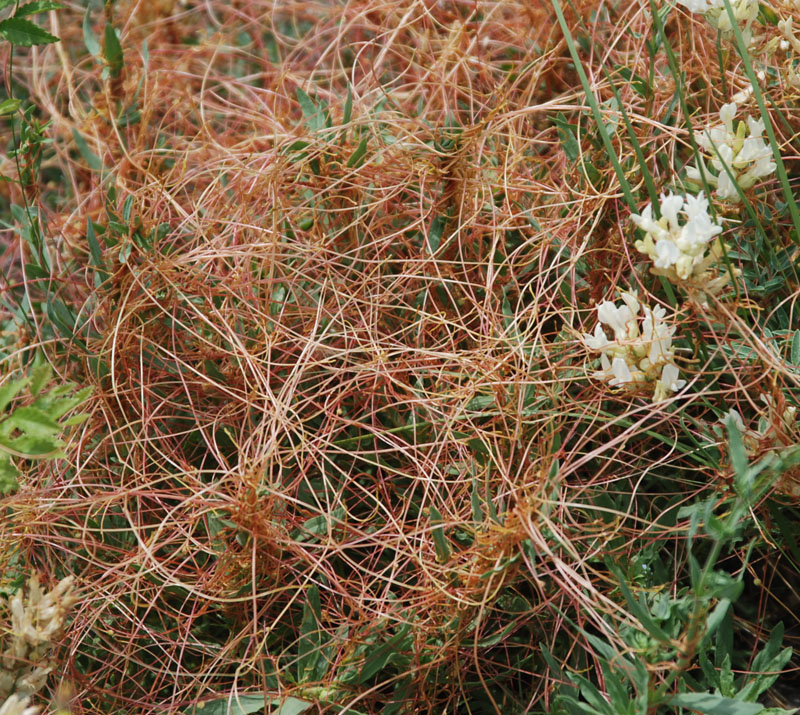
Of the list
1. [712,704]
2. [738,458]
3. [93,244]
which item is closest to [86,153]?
[93,244]

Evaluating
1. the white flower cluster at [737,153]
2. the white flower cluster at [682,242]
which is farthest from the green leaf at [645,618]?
the white flower cluster at [737,153]

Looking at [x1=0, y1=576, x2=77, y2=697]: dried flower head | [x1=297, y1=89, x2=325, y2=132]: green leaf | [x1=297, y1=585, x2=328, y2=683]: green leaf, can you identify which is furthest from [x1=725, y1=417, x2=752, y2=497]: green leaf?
[x1=297, y1=89, x2=325, y2=132]: green leaf

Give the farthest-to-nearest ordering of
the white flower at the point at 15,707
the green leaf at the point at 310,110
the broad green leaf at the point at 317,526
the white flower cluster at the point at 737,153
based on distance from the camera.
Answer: the green leaf at the point at 310,110
the broad green leaf at the point at 317,526
the white flower cluster at the point at 737,153
the white flower at the point at 15,707

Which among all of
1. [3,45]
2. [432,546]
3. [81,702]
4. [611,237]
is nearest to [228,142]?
[3,45]

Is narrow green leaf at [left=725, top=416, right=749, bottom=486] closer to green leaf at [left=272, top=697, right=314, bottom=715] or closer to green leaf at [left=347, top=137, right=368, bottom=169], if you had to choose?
green leaf at [left=272, top=697, right=314, bottom=715]

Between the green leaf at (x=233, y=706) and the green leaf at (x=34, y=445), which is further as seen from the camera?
the green leaf at (x=233, y=706)

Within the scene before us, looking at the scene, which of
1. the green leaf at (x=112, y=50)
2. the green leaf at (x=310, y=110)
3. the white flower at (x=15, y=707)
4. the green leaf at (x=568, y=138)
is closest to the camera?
the white flower at (x=15, y=707)

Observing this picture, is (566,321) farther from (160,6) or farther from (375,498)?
(160,6)

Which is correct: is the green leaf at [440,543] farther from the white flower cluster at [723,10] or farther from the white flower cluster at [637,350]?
the white flower cluster at [723,10]

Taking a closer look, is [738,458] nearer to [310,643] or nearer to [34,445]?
[310,643]
